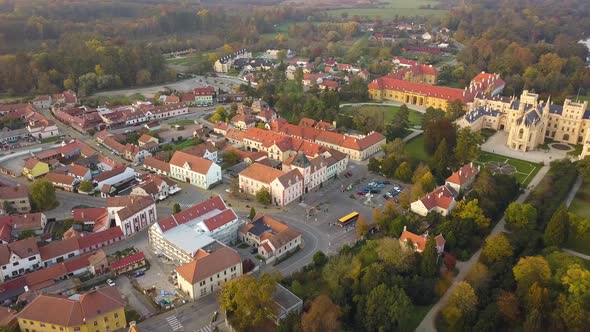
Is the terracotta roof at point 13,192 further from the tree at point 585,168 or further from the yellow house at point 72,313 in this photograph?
the tree at point 585,168

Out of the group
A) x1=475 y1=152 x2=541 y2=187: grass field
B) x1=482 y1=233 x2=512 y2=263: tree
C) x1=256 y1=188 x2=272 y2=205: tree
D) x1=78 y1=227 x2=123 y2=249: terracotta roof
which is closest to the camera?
x1=482 y1=233 x2=512 y2=263: tree

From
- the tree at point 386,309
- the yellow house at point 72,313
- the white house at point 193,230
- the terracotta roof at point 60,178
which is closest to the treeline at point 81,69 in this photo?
the terracotta roof at point 60,178

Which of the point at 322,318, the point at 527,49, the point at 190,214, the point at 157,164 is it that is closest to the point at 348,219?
the point at 190,214

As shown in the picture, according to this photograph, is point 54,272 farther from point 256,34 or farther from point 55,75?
point 256,34

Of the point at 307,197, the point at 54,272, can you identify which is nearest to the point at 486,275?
the point at 307,197

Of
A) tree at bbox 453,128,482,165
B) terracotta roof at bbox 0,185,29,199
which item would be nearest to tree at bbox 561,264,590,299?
tree at bbox 453,128,482,165

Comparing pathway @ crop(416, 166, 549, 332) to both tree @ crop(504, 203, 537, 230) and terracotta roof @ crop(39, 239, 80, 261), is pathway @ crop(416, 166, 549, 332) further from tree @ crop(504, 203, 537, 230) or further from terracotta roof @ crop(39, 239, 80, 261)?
terracotta roof @ crop(39, 239, 80, 261)
